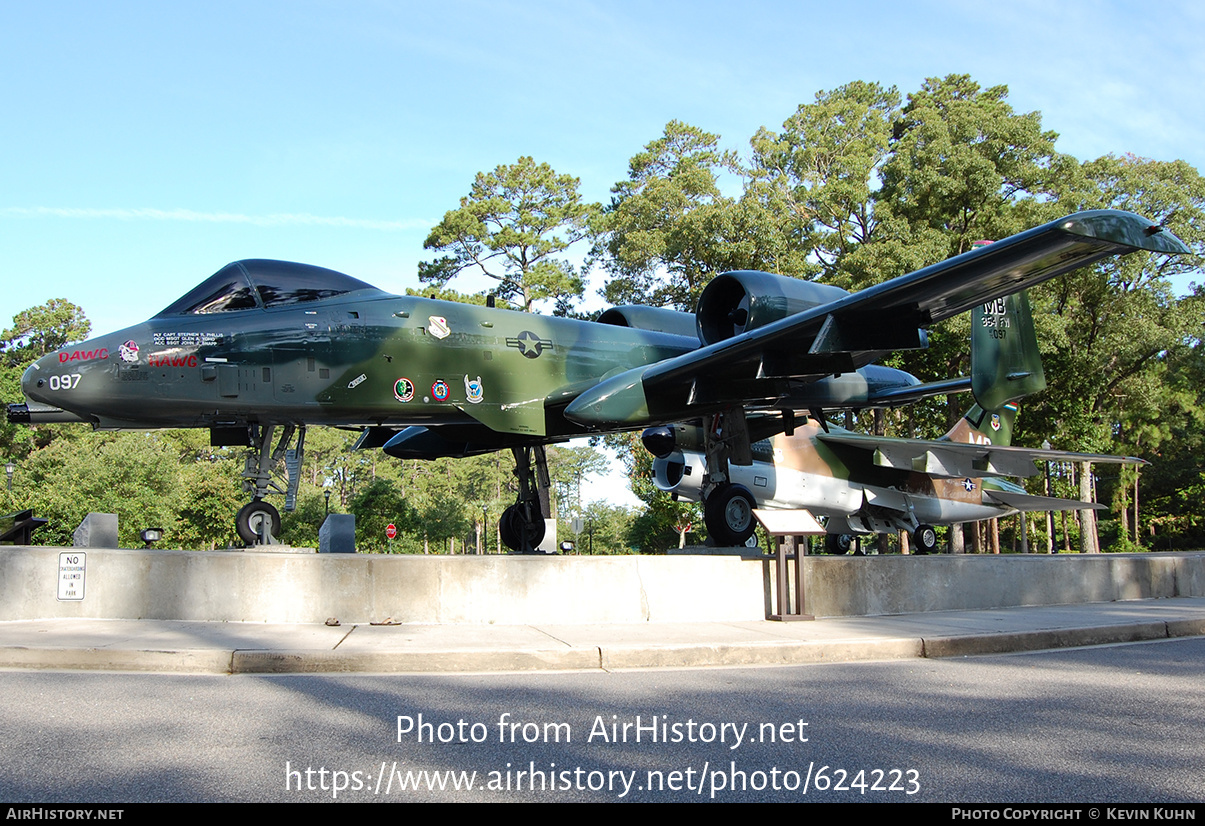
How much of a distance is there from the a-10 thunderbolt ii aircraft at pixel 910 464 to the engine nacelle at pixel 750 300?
2.14 m

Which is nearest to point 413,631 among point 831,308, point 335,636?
point 335,636

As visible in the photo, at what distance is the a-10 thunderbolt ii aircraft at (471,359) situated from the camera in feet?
29.8

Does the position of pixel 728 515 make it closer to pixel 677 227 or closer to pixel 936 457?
pixel 936 457

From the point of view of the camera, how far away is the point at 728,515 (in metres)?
11.4

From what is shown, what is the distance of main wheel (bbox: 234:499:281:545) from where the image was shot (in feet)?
33.3

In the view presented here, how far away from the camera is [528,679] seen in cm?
671

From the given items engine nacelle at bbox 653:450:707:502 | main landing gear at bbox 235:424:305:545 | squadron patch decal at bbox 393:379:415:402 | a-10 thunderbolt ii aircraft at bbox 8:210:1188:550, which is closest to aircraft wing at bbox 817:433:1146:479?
engine nacelle at bbox 653:450:707:502

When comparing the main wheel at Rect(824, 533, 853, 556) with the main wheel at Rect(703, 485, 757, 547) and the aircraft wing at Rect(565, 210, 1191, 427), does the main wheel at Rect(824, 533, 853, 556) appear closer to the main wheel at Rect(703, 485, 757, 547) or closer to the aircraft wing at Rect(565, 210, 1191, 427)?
the aircraft wing at Rect(565, 210, 1191, 427)

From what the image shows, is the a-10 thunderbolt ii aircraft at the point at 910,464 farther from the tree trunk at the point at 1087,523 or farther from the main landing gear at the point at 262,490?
the tree trunk at the point at 1087,523

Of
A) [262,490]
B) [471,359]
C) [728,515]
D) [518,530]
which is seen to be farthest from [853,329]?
[262,490]

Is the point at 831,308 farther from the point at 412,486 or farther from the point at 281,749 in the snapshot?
the point at 412,486

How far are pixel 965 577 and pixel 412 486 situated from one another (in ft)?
175
